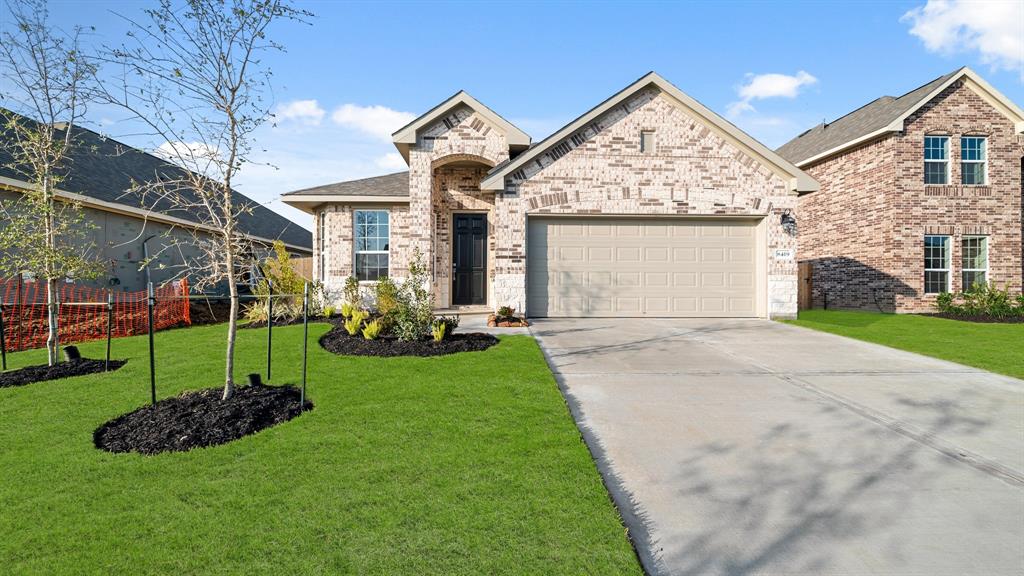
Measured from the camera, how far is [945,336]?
10500mm

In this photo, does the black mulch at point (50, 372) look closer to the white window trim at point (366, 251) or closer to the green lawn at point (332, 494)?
the green lawn at point (332, 494)

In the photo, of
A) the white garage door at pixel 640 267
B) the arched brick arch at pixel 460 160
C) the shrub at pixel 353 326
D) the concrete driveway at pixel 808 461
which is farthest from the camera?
the arched brick arch at pixel 460 160

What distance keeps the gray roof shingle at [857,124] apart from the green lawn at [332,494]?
17475 mm

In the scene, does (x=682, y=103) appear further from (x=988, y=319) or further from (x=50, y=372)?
(x=50, y=372)

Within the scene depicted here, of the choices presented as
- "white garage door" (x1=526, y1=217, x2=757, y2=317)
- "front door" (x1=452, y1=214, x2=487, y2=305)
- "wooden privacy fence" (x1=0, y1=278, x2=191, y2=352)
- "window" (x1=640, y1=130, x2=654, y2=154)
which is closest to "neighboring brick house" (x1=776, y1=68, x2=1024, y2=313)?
"white garage door" (x1=526, y1=217, x2=757, y2=317)

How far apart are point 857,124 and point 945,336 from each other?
429 inches

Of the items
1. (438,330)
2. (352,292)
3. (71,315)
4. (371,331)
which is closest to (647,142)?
(438,330)

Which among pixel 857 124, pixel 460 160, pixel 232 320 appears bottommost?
pixel 232 320

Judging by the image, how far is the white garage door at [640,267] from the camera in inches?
494

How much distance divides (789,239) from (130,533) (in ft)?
44.8

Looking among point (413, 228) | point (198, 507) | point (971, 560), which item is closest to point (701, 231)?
point (413, 228)

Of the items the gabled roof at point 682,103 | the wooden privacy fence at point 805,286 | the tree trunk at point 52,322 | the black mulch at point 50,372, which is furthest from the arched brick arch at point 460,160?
the wooden privacy fence at point 805,286

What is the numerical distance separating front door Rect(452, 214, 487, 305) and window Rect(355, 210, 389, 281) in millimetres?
2040

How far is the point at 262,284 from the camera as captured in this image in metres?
A: 12.0
